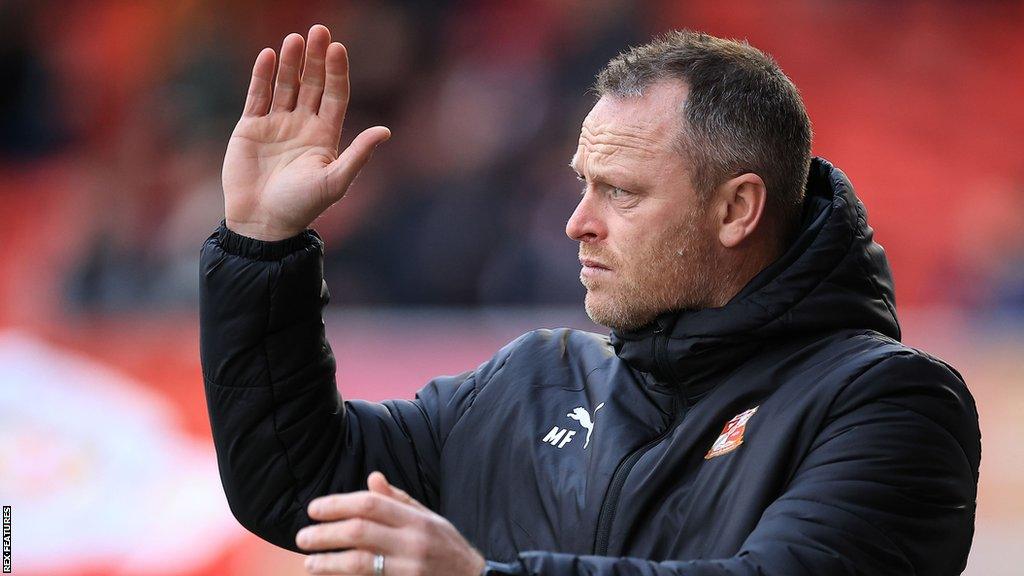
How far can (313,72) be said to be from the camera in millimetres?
2525

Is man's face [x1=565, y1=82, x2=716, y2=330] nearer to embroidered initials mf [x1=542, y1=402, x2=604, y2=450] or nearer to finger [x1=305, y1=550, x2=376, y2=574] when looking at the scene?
embroidered initials mf [x1=542, y1=402, x2=604, y2=450]

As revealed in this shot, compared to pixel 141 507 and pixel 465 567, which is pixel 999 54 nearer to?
pixel 141 507

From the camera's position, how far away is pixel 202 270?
242 cm

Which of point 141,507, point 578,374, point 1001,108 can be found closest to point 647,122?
point 578,374

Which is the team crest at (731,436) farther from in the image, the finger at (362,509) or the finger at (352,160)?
the finger at (352,160)

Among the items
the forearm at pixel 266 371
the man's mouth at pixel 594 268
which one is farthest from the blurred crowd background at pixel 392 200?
the man's mouth at pixel 594 268

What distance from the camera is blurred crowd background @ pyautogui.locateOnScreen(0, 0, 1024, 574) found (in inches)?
185

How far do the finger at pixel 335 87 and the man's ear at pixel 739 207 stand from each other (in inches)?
28.7

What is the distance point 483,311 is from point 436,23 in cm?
171

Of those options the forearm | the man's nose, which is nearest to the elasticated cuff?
the forearm

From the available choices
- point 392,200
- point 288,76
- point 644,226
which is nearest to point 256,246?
point 288,76

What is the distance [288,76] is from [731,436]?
1.07m

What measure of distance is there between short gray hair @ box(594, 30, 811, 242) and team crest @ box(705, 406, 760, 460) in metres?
0.45

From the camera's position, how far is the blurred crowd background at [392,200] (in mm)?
4711
